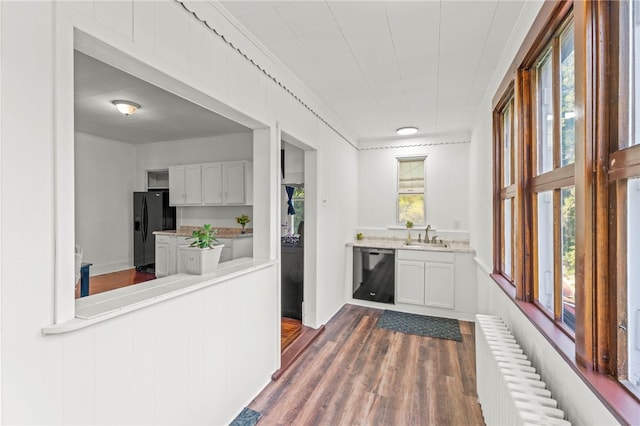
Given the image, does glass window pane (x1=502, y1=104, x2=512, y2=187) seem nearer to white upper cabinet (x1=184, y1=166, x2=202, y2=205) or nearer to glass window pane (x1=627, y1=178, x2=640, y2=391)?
glass window pane (x1=627, y1=178, x2=640, y2=391)

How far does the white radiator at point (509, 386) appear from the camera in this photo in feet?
3.61

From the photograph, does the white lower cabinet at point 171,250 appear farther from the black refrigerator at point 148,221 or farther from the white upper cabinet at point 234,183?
the white upper cabinet at point 234,183

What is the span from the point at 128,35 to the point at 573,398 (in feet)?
7.85

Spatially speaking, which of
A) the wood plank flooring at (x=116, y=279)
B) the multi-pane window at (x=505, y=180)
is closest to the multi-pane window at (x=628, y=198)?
the multi-pane window at (x=505, y=180)

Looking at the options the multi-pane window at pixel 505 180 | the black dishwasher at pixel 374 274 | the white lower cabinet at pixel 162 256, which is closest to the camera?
the multi-pane window at pixel 505 180

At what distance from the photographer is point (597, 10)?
1011mm

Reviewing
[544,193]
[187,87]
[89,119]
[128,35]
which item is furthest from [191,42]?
[89,119]

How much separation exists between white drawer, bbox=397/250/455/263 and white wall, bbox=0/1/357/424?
2.59m

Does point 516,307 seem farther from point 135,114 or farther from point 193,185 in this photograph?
point 193,185

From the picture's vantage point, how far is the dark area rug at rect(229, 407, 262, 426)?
6.40ft

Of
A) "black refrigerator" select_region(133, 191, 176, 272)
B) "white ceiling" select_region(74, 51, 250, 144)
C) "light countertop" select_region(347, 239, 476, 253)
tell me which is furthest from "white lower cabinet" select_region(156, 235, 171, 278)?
"light countertop" select_region(347, 239, 476, 253)

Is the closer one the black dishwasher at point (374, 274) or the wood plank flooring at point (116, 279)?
the black dishwasher at point (374, 274)

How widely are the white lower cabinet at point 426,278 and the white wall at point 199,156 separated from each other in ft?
8.85

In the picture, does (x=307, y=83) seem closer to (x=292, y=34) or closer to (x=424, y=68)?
(x=292, y=34)
